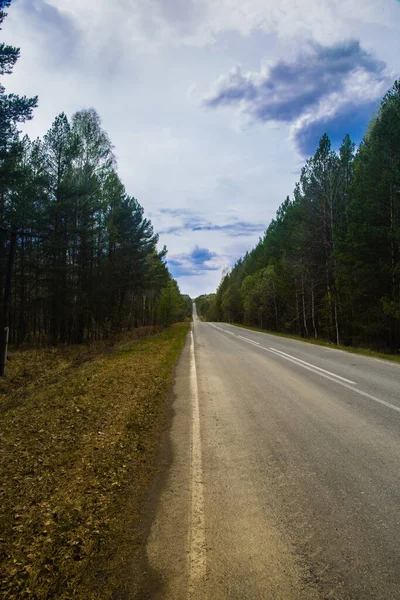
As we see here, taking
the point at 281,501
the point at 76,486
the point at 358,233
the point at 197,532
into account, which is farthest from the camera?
the point at 358,233

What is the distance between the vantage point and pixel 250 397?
6840mm

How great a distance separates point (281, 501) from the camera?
3104 mm

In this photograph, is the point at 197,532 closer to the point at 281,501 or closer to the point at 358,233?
the point at 281,501

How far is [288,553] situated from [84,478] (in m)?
2.34

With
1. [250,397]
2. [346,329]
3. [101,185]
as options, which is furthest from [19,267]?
[346,329]

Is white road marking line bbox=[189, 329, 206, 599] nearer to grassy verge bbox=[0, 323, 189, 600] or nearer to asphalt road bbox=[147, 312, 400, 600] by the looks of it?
asphalt road bbox=[147, 312, 400, 600]

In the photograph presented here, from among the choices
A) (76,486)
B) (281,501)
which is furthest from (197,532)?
(76,486)

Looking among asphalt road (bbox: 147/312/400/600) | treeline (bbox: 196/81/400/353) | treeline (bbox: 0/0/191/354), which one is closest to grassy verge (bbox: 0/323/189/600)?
asphalt road (bbox: 147/312/400/600)

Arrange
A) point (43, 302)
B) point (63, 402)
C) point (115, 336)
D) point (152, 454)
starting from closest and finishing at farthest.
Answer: point (152, 454), point (63, 402), point (43, 302), point (115, 336)

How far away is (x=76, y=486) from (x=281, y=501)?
2191 mm

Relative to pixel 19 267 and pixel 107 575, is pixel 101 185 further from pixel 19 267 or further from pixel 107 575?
pixel 107 575

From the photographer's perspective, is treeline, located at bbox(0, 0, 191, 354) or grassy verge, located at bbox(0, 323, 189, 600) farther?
treeline, located at bbox(0, 0, 191, 354)

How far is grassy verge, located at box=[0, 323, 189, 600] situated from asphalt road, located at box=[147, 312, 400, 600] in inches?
13.7

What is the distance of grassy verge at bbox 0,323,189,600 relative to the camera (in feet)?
7.49
